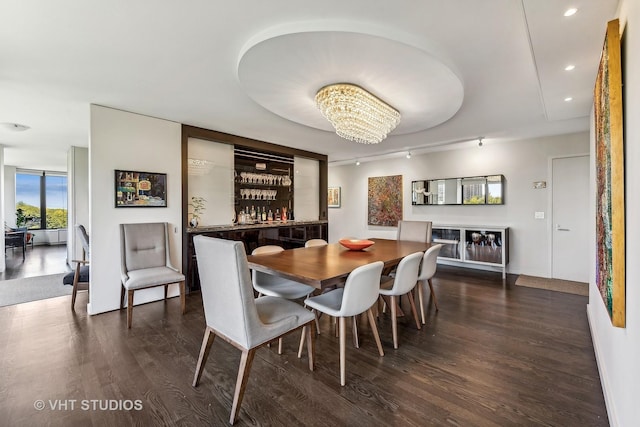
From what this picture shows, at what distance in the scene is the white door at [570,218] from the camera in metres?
4.52

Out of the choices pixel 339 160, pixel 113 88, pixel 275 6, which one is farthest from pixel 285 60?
pixel 339 160

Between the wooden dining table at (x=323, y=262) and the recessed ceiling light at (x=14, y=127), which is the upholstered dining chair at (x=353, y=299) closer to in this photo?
the wooden dining table at (x=323, y=262)

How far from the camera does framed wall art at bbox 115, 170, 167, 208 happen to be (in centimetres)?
349

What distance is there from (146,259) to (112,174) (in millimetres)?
1103

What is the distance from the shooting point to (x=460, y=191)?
5.68 meters

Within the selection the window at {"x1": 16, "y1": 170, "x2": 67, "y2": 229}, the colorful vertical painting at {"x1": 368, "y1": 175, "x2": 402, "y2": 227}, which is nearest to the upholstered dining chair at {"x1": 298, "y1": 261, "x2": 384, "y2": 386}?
the colorful vertical painting at {"x1": 368, "y1": 175, "x2": 402, "y2": 227}

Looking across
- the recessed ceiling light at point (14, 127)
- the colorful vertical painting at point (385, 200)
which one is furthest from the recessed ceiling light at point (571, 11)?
the recessed ceiling light at point (14, 127)

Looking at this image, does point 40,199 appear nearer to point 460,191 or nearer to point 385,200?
point 385,200

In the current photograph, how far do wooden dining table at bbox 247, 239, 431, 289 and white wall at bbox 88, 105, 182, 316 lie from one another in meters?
1.98

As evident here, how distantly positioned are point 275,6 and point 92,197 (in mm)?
3047

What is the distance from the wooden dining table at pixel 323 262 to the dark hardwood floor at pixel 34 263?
5.25 metres

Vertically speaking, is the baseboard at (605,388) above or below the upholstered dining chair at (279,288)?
below

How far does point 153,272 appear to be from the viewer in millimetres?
3316

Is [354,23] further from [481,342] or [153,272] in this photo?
[153,272]
